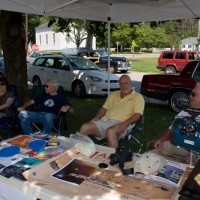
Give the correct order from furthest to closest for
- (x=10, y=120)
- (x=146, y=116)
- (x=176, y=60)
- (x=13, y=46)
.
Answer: (x=176, y=60), (x=146, y=116), (x=13, y=46), (x=10, y=120)

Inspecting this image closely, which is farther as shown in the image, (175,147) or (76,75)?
(76,75)

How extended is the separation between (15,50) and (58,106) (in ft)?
6.23

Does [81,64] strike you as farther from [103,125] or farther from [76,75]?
[103,125]

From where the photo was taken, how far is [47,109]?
5172mm

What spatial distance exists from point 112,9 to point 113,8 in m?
0.03

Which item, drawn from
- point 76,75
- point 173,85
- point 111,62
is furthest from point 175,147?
point 111,62

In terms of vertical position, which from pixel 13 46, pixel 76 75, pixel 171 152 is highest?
pixel 13 46

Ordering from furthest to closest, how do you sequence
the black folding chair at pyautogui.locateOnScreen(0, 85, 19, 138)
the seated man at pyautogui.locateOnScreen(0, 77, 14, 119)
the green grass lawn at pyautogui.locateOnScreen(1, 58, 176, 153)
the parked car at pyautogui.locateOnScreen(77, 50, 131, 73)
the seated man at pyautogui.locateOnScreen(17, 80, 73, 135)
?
1. the parked car at pyautogui.locateOnScreen(77, 50, 131, 73)
2. the green grass lawn at pyautogui.locateOnScreen(1, 58, 176, 153)
3. the seated man at pyautogui.locateOnScreen(0, 77, 14, 119)
4. the black folding chair at pyautogui.locateOnScreen(0, 85, 19, 138)
5. the seated man at pyautogui.locateOnScreen(17, 80, 73, 135)

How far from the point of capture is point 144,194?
2.14 metres

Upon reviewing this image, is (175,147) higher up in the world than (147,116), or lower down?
higher up

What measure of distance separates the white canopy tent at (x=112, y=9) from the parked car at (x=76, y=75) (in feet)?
11.6

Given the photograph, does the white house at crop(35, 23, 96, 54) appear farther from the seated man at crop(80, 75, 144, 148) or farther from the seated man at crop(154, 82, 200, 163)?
the seated man at crop(154, 82, 200, 163)

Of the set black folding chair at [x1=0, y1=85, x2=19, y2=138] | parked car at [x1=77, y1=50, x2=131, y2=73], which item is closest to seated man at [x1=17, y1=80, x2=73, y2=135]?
black folding chair at [x1=0, y1=85, x2=19, y2=138]

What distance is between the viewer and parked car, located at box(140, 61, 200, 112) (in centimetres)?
785
